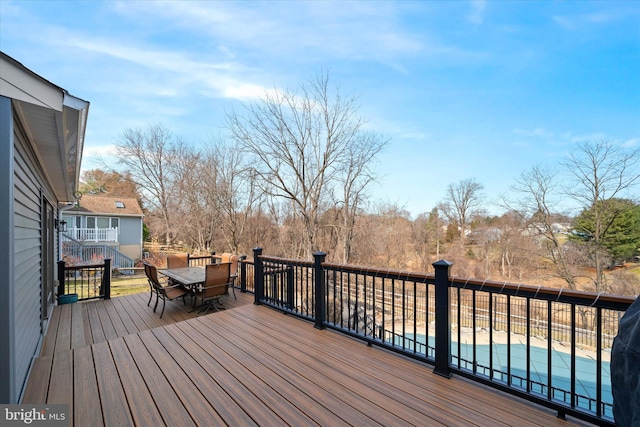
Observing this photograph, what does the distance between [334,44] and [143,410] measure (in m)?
9.81

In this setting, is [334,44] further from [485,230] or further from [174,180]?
[485,230]

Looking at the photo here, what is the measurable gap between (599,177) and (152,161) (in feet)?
87.0

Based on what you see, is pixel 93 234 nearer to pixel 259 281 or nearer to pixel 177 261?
pixel 177 261

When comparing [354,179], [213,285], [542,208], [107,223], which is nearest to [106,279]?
[213,285]

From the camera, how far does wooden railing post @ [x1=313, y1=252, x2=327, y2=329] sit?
3395 millimetres

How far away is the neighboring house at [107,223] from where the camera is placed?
1563 cm

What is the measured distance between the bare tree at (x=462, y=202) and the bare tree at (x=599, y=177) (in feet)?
21.5

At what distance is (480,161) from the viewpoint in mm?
17469

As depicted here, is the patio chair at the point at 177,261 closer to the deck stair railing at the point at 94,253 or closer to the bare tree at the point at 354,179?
the bare tree at the point at 354,179

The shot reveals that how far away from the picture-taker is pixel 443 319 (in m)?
2.29

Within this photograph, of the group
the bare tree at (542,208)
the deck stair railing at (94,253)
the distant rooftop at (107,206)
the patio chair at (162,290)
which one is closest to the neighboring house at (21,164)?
the patio chair at (162,290)

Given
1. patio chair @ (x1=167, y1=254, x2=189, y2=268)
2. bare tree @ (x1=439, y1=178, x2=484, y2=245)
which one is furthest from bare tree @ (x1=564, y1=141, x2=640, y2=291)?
patio chair @ (x1=167, y1=254, x2=189, y2=268)

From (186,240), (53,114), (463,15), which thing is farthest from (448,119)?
(186,240)

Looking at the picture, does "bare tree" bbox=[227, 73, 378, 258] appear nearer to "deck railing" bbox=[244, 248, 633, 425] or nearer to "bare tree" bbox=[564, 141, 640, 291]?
"deck railing" bbox=[244, 248, 633, 425]
